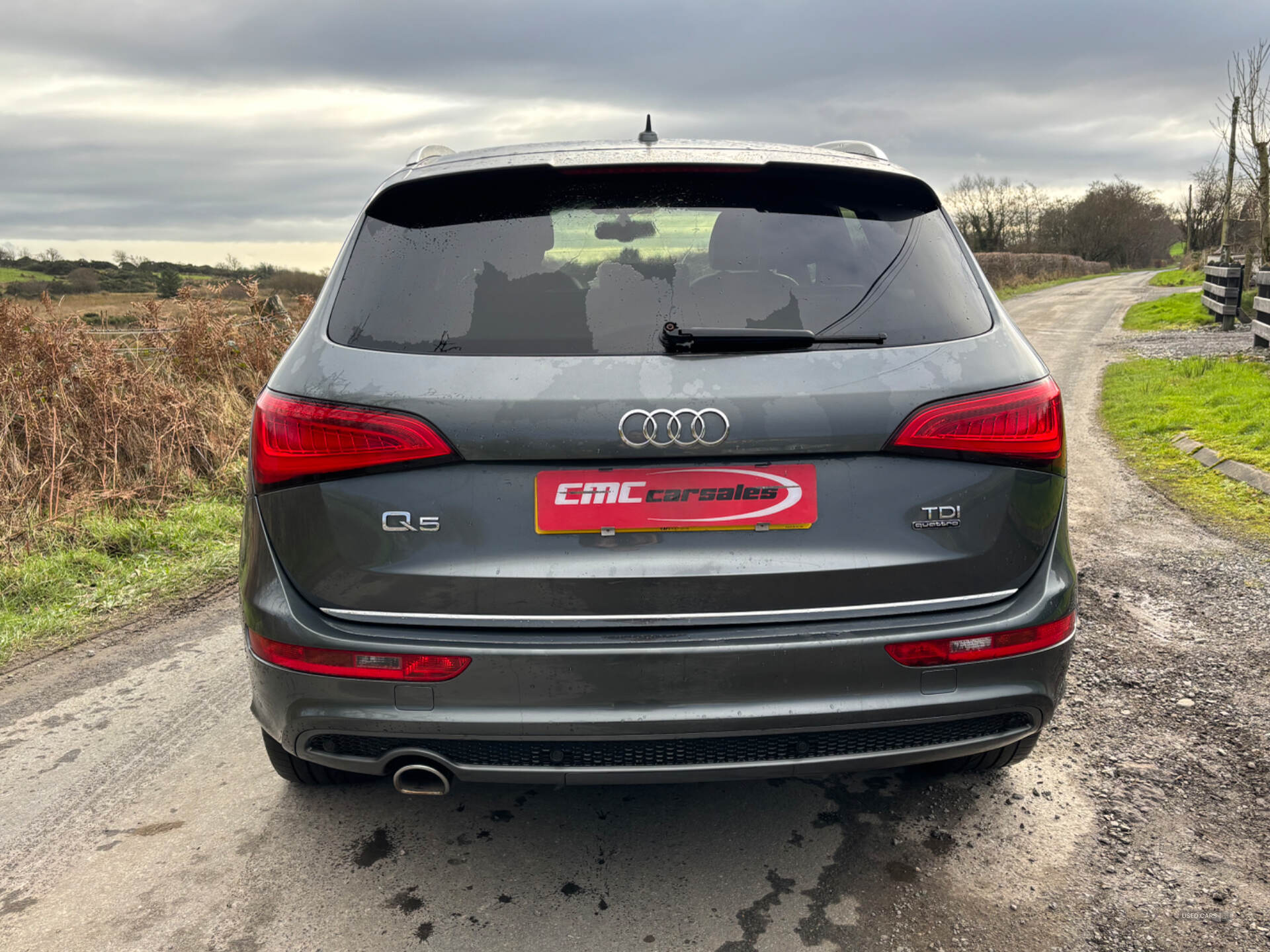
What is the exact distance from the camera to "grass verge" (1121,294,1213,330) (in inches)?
786

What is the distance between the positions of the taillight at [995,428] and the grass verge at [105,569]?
4.32m

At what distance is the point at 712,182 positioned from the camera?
234 centimetres

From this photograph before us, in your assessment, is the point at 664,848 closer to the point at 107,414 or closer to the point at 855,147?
the point at 855,147

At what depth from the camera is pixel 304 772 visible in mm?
2805

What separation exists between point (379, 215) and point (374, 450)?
0.72 metres

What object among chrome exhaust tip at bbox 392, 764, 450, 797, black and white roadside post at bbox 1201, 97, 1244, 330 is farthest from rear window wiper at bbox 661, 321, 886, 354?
black and white roadside post at bbox 1201, 97, 1244, 330

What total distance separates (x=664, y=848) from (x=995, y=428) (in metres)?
1.45

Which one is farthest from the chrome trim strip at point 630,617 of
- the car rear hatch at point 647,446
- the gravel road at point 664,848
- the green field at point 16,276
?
the green field at point 16,276

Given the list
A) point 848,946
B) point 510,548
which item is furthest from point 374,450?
point 848,946

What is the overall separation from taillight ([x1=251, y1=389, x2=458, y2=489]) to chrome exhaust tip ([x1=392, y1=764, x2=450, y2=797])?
736 millimetres

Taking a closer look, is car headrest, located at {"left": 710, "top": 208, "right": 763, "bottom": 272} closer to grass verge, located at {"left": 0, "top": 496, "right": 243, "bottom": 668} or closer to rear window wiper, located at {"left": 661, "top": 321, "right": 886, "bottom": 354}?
rear window wiper, located at {"left": 661, "top": 321, "right": 886, "bottom": 354}

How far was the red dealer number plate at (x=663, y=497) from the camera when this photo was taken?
2004 mm

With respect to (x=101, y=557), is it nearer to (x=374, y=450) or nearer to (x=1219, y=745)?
(x=374, y=450)

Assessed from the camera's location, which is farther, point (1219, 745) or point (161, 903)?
point (1219, 745)
